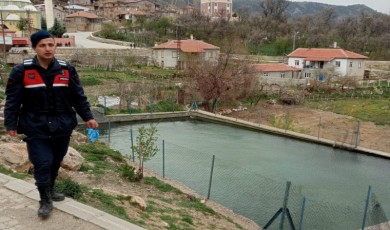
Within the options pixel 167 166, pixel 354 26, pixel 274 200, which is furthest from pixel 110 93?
pixel 354 26

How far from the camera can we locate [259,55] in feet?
159

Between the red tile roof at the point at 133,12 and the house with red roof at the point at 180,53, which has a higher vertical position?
the red tile roof at the point at 133,12

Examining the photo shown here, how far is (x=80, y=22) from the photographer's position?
6469 centimetres

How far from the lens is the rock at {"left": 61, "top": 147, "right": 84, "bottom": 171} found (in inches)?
294

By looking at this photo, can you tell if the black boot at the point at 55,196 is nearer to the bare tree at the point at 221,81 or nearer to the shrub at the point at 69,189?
the shrub at the point at 69,189

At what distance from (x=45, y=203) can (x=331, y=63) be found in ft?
123

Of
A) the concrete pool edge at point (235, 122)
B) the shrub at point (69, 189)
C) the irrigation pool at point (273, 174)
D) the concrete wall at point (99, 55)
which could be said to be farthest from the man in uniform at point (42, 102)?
the concrete wall at point (99, 55)

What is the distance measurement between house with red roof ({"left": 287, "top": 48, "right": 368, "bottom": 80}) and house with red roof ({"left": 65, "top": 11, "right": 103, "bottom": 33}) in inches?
1593

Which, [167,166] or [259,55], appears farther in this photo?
[259,55]

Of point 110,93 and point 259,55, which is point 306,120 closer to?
point 110,93

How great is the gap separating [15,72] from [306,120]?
2028 cm

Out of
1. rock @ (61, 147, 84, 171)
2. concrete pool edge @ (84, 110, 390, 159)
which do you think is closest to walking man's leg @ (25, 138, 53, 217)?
rock @ (61, 147, 84, 171)

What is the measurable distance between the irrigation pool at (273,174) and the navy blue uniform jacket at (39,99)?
4.73 meters

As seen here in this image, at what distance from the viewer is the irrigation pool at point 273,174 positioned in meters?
8.03
